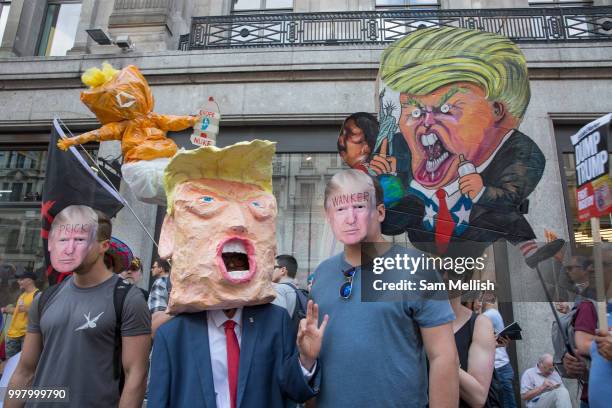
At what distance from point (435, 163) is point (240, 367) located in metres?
2.29

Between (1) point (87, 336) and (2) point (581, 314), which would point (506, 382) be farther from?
(1) point (87, 336)

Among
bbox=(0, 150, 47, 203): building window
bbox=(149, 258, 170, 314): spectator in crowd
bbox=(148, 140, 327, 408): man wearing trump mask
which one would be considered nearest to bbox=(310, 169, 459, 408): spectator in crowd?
bbox=(148, 140, 327, 408): man wearing trump mask

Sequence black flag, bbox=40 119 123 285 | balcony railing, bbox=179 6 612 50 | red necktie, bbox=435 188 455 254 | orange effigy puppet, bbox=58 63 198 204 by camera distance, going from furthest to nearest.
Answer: balcony railing, bbox=179 6 612 50 → black flag, bbox=40 119 123 285 → orange effigy puppet, bbox=58 63 198 204 → red necktie, bbox=435 188 455 254

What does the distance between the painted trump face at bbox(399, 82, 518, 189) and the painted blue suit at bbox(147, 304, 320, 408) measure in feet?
6.32

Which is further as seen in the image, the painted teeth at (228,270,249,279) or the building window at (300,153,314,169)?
the building window at (300,153,314,169)

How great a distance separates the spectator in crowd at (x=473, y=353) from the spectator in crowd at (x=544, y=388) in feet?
12.4

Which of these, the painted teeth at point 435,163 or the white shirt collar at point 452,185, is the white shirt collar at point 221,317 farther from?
the painted teeth at point 435,163

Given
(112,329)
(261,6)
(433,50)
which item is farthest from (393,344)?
(261,6)

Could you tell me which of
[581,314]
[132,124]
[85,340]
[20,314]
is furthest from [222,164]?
[20,314]

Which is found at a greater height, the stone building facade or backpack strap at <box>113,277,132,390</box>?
the stone building facade

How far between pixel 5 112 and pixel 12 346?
19.0 feet

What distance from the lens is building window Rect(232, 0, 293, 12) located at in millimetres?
→ 10039

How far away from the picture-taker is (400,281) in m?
2.17

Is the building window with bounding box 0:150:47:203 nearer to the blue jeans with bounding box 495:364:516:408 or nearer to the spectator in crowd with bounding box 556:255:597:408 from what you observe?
the blue jeans with bounding box 495:364:516:408
